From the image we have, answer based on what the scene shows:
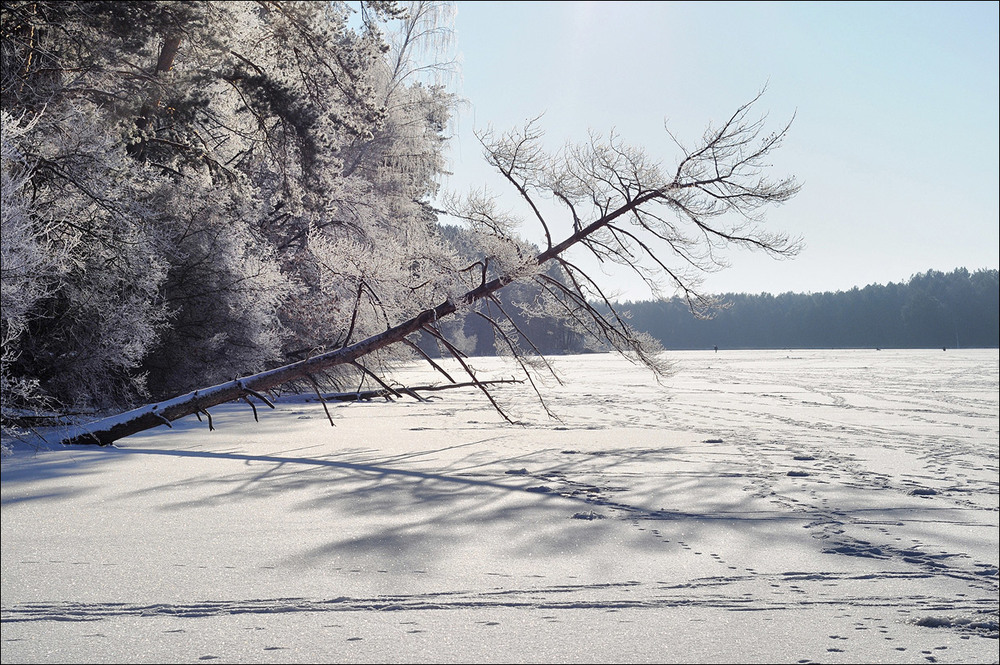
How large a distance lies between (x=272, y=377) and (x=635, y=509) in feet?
9.66

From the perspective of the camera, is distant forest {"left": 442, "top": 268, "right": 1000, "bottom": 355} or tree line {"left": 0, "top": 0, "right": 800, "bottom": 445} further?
distant forest {"left": 442, "top": 268, "right": 1000, "bottom": 355}

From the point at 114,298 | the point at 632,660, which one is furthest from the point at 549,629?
the point at 114,298

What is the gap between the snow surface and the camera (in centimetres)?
203

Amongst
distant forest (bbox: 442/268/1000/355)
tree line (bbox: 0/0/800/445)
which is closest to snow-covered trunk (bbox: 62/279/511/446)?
tree line (bbox: 0/0/800/445)

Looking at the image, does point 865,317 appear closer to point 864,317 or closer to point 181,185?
point 864,317

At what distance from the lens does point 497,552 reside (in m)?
2.92

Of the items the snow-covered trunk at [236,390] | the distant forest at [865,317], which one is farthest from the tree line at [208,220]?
the distant forest at [865,317]

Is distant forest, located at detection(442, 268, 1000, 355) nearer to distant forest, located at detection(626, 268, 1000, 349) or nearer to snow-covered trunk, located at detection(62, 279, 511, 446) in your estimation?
distant forest, located at detection(626, 268, 1000, 349)

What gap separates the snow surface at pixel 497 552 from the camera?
80.0 inches

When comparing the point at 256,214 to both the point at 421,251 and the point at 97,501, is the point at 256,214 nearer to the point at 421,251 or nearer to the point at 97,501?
the point at 421,251

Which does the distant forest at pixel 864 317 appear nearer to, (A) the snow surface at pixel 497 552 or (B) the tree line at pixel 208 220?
(B) the tree line at pixel 208 220

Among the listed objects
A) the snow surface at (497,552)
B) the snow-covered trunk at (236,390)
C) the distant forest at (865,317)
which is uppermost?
the distant forest at (865,317)

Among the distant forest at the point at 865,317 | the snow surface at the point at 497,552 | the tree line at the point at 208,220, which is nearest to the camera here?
the snow surface at the point at 497,552

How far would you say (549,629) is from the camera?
2111 millimetres
